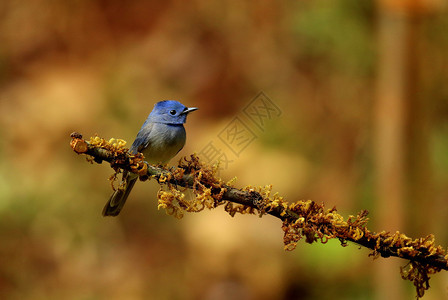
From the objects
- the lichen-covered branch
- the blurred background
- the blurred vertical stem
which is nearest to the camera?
the lichen-covered branch

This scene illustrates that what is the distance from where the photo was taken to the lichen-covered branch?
192cm

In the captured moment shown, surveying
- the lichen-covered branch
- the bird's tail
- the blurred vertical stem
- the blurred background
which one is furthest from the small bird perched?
the blurred vertical stem

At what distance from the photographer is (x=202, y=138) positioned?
27.5ft

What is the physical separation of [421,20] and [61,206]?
481 cm

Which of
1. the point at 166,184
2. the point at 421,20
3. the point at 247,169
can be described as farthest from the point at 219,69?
the point at 166,184

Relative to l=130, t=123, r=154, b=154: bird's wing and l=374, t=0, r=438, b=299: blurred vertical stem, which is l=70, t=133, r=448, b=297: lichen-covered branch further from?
l=374, t=0, r=438, b=299: blurred vertical stem

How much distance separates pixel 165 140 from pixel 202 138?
4937 mm

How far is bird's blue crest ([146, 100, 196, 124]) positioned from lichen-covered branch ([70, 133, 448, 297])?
1378 mm

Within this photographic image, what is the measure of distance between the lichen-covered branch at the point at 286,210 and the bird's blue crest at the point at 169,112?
1378mm

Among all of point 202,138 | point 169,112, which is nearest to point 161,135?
point 169,112

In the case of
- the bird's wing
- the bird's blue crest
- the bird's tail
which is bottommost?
the bird's tail

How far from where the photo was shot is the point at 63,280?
739 centimetres

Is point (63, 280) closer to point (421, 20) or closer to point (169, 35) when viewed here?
point (169, 35)

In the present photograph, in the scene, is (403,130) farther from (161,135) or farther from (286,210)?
(286,210)
